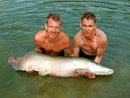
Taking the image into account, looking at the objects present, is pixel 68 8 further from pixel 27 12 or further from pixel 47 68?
pixel 47 68

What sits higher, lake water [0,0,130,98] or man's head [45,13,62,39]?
man's head [45,13,62,39]

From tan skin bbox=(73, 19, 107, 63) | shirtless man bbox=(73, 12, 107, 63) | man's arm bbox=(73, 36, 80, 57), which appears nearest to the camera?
shirtless man bbox=(73, 12, 107, 63)

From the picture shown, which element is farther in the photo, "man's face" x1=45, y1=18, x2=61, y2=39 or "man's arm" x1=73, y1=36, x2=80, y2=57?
"man's arm" x1=73, y1=36, x2=80, y2=57

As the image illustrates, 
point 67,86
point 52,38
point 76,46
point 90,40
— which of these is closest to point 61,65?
point 67,86

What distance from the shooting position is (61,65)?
13.6 feet

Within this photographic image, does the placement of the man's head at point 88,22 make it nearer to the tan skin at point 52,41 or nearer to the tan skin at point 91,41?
the tan skin at point 91,41

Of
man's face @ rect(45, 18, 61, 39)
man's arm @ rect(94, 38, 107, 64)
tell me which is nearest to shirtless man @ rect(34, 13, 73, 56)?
man's face @ rect(45, 18, 61, 39)

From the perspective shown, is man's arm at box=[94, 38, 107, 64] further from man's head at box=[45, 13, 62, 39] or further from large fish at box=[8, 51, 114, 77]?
man's head at box=[45, 13, 62, 39]

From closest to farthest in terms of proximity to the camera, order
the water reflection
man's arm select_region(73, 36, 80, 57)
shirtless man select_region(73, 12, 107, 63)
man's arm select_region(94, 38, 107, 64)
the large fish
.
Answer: the water reflection
the large fish
shirtless man select_region(73, 12, 107, 63)
man's arm select_region(94, 38, 107, 64)
man's arm select_region(73, 36, 80, 57)

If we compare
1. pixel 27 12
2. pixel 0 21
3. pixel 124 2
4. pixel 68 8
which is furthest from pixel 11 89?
pixel 124 2

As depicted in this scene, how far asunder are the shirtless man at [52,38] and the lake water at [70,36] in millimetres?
749

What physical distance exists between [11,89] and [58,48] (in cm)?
148

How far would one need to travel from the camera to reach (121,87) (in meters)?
4.17

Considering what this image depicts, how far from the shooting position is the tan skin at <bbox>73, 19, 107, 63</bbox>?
433cm
